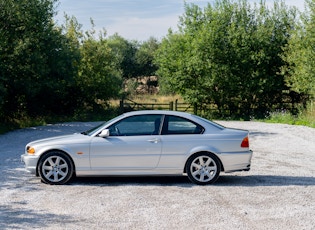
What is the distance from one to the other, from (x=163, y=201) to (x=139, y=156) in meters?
1.71

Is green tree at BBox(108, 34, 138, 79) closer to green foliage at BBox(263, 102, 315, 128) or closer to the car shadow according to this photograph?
green foliage at BBox(263, 102, 315, 128)

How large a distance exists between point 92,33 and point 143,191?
25369 millimetres

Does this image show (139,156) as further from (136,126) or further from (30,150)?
(30,150)

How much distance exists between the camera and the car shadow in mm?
9875

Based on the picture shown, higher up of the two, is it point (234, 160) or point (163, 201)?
point (234, 160)

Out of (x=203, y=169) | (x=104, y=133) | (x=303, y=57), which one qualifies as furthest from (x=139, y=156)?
(x=303, y=57)

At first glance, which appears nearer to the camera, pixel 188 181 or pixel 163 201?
pixel 163 201

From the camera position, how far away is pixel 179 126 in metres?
10.2

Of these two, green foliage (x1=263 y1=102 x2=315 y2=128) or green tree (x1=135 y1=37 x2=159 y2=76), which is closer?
green foliage (x1=263 y1=102 x2=315 y2=128)

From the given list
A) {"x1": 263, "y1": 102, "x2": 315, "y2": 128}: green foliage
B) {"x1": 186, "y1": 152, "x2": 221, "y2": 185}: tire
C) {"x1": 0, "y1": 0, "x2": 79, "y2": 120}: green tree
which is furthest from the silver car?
{"x1": 263, "y1": 102, "x2": 315, "y2": 128}: green foliage

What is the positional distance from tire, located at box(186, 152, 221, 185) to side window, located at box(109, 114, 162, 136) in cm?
99

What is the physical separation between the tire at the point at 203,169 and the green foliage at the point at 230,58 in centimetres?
2163

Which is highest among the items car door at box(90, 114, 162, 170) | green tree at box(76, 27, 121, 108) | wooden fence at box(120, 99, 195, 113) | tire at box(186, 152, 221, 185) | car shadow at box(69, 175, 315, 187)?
green tree at box(76, 27, 121, 108)

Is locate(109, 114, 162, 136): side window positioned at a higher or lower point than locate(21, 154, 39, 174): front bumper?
higher
